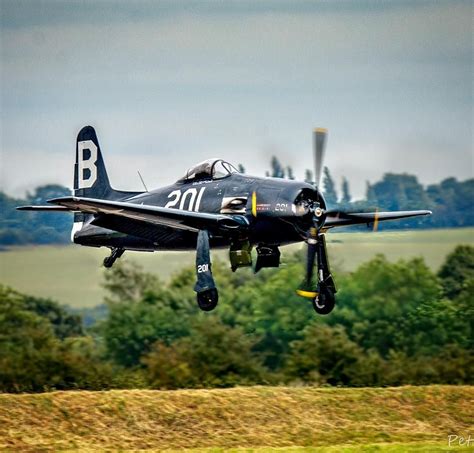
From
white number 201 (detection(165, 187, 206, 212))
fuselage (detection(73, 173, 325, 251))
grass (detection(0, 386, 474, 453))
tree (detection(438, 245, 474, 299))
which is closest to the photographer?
fuselage (detection(73, 173, 325, 251))

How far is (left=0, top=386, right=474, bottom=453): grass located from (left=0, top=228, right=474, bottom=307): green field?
1717cm

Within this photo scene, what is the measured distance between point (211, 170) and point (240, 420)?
8.64m

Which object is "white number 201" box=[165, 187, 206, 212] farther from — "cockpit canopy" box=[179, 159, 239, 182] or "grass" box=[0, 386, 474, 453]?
"grass" box=[0, 386, 474, 453]

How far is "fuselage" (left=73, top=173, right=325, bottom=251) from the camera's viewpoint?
53.0 metres

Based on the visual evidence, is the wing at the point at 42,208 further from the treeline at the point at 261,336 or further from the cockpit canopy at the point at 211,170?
the treeline at the point at 261,336

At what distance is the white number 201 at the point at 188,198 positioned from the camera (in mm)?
55438

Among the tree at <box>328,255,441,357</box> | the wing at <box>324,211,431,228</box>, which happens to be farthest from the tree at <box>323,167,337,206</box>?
the tree at <box>328,255,441,357</box>

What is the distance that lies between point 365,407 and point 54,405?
441 inches

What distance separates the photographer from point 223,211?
54.5 meters

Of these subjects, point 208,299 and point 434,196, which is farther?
point 434,196

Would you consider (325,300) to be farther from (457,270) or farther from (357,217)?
(457,270)

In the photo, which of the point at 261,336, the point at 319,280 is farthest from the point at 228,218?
the point at 261,336

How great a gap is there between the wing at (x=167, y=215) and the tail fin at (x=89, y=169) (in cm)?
586

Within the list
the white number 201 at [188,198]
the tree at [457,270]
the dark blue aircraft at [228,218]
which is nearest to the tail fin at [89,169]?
the dark blue aircraft at [228,218]
